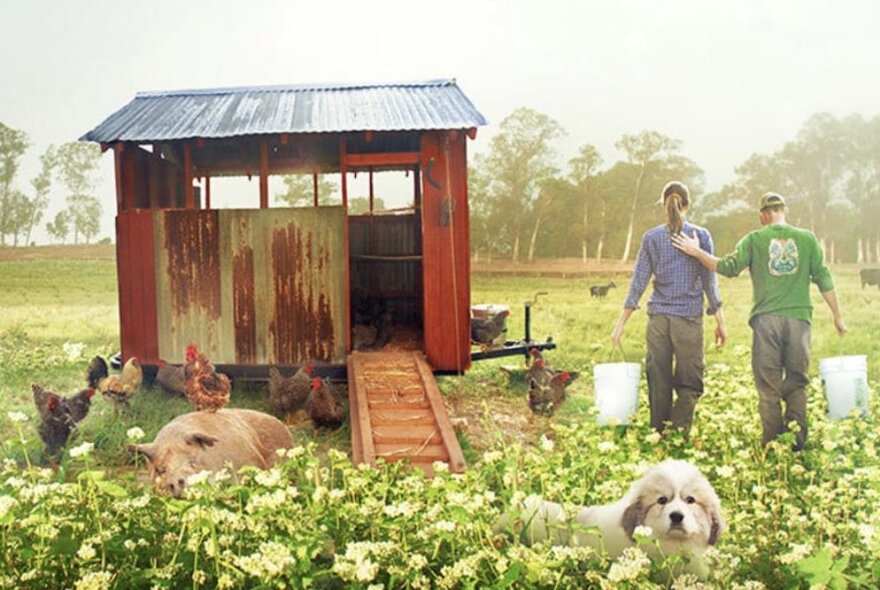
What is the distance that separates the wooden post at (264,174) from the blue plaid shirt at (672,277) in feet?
5.64

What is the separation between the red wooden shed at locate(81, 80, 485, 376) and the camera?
3680mm

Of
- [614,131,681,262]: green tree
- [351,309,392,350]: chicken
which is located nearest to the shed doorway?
[351,309,392,350]: chicken

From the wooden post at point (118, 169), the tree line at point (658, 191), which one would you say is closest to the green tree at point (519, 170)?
the tree line at point (658, 191)

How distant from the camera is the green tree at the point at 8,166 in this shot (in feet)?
8.96

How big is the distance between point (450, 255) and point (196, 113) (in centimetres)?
148

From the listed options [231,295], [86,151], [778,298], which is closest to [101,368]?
[231,295]

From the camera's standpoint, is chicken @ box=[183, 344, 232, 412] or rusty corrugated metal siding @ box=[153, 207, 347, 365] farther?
rusty corrugated metal siding @ box=[153, 207, 347, 365]

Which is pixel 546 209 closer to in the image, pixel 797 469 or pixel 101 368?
pixel 797 469

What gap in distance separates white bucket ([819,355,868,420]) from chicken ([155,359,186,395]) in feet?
8.26

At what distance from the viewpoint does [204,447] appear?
257cm

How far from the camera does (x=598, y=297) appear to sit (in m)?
3.94

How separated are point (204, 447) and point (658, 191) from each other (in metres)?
1.89

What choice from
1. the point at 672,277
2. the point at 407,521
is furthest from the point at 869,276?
the point at 407,521

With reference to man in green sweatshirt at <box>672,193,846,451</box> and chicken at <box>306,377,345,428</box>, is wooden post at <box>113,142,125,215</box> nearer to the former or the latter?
chicken at <box>306,377,345,428</box>
